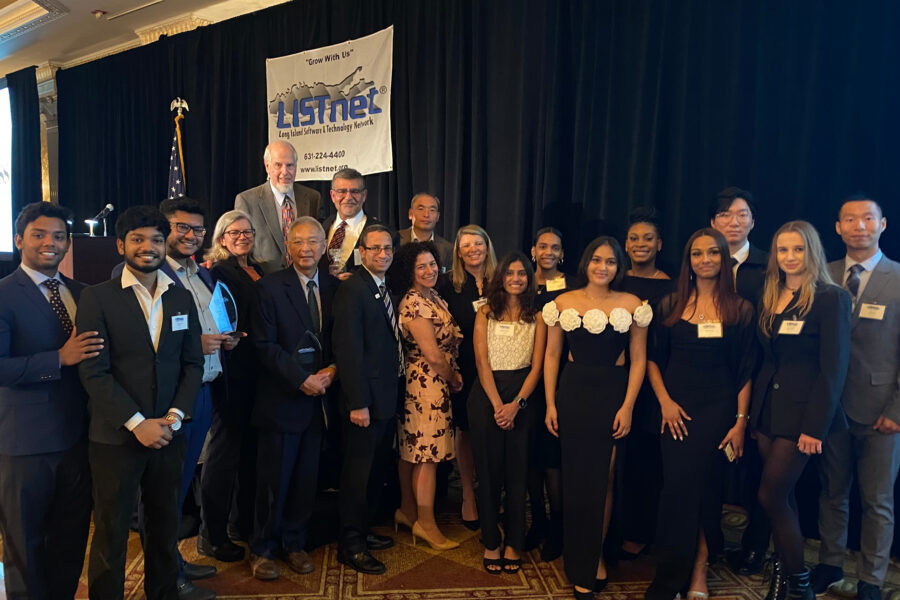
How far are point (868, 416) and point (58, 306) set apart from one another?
3.30 m

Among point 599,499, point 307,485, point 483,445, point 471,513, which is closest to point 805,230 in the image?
point 599,499

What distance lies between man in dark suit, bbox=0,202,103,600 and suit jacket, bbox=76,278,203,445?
64 mm

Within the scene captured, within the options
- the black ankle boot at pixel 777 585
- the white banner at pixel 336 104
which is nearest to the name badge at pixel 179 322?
the black ankle boot at pixel 777 585

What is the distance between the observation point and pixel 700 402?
2.52m

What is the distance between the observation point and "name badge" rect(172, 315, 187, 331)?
7.13 feet

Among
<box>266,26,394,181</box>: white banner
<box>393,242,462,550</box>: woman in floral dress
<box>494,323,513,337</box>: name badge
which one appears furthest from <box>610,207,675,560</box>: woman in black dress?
<box>266,26,394,181</box>: white banner

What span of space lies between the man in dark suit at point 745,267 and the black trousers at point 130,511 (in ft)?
8.36

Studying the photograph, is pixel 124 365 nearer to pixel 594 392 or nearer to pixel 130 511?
pixel 130 511

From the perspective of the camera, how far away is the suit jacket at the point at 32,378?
6.60 feet

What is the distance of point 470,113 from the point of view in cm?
464

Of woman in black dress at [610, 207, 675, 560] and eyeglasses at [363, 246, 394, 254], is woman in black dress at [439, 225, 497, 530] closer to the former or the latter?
eyeglasses at [363, 246, 394, 254]

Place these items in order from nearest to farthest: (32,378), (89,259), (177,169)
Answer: (32,378) → (89,259) → (177,169)

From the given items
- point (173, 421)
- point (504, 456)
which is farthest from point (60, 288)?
point (504, 456)

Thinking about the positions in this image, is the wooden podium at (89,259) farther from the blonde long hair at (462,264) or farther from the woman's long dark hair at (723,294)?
the woman's long dark hair at (723,294)
